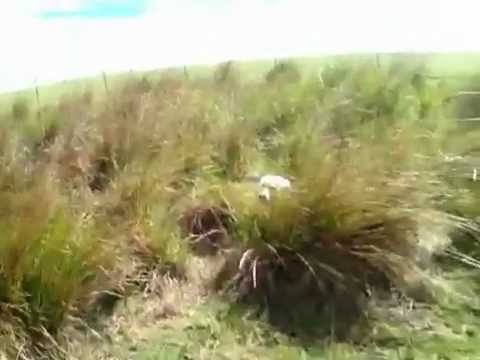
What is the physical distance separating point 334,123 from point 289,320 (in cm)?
134

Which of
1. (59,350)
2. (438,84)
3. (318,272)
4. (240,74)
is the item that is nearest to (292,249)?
(318,272)

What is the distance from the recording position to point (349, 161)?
4.53m

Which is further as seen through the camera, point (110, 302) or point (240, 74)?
point (240, 74)

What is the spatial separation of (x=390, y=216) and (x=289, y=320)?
22.9 inches

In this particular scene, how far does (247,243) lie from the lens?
446cm

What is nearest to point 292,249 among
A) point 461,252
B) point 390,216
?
point 390,216

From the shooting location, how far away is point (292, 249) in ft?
14.3

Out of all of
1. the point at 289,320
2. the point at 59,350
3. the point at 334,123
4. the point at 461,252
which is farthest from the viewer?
the point at 334,123

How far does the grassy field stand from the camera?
4.02 metres

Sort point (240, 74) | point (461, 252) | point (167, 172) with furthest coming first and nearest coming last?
1. point (240, 74)
2. point (167, 172)
3. point (461, 252)

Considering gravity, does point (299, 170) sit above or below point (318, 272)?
above

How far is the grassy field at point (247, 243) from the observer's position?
402 centimetres

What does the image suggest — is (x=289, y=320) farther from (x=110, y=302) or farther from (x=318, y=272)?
(x=110, y=302)

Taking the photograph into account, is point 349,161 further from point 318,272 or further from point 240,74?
point 240,74
